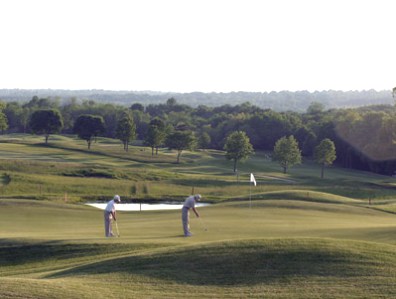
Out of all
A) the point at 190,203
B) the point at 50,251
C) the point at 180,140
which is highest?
the point at 190,203

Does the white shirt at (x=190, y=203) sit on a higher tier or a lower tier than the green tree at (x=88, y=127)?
higher

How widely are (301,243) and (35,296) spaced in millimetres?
9621

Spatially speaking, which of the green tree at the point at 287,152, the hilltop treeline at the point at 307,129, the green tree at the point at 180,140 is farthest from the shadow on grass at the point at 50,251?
the hilltop treeline at the point at 307,129

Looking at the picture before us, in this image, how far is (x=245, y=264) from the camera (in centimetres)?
2262

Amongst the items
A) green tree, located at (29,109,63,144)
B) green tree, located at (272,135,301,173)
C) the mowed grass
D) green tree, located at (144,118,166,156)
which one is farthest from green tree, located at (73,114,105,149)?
the mowed grass

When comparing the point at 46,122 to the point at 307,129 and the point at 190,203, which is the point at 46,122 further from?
the point at 190,203

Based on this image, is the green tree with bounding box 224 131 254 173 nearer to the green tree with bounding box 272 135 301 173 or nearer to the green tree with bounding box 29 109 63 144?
the green tree with bounding box 272 135 301 173

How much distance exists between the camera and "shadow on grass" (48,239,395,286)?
2185cm

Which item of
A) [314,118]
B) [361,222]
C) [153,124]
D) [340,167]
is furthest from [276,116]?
[361,222]

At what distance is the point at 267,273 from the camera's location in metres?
22.0

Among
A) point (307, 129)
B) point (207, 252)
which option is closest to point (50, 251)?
point (207, 252)

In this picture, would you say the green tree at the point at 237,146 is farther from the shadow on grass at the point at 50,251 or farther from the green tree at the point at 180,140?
the shadow on grass at the point at 50,251

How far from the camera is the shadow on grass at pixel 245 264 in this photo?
21.9m

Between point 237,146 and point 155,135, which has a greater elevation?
point 155,135
